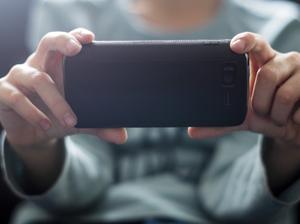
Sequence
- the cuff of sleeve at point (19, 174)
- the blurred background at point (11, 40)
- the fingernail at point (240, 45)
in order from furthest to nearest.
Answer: the blurred background at point (11, 40) → the cuff of sleeve at point (19, 174) → the fingernail at point (240, 45)

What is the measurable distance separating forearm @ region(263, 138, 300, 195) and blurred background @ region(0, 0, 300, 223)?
0.36 m

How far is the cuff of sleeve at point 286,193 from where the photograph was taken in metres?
0.51

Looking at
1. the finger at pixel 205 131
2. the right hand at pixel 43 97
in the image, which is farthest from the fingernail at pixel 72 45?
the finger at pixel 205 131

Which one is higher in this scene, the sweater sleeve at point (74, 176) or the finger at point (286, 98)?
the finger at point (286, 98)

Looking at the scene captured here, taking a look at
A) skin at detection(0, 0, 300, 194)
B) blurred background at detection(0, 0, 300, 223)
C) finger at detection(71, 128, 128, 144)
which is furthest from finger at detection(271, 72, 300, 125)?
blurred background at detection(0, 0, 300, 223)

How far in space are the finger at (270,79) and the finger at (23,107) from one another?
0.58ft

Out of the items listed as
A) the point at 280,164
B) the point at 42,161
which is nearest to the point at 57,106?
the point at 42,161

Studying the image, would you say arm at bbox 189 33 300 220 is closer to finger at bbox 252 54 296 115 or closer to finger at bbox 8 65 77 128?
finger at bbox 252 54 296 115

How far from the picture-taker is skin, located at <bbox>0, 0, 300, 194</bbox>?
44 centimetres

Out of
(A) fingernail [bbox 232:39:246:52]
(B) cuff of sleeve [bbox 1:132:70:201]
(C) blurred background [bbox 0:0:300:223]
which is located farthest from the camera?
(C) blurred background [bbox 0:0:300:223]

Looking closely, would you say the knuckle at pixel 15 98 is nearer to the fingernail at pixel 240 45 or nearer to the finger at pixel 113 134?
the finger at pixel 113 134

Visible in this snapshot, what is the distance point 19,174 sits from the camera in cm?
55

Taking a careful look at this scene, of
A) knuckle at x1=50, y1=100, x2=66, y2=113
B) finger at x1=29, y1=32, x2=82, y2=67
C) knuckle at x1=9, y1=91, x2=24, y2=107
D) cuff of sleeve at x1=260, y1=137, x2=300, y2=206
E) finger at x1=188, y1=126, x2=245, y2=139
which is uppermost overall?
finger at x1=29, y1=32, x2=82, y2=67

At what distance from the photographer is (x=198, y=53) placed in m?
0.44
